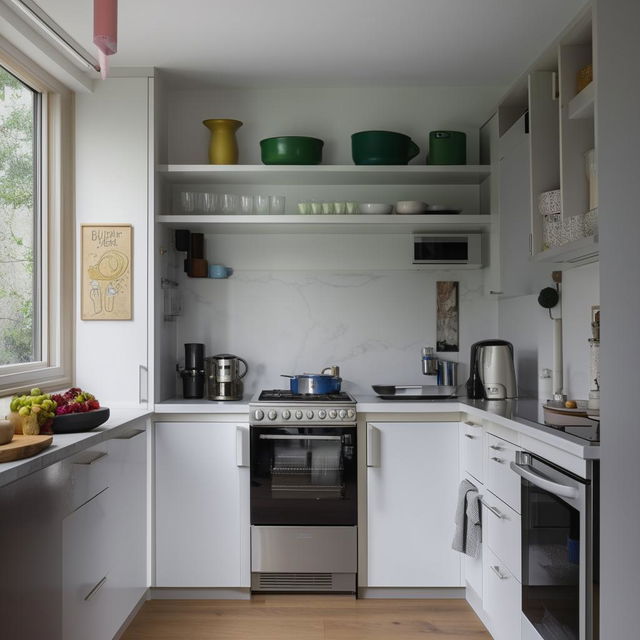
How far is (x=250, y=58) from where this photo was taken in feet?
11.1

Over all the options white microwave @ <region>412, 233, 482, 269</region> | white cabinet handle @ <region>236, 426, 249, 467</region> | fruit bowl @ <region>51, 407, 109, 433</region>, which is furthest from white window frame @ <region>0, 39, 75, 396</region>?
white microwave @ <region>412, 233, 482, 269</region>

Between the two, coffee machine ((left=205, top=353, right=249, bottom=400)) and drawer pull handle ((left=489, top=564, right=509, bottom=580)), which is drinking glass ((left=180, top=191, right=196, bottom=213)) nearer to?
coffee machine ((left=205, top=353, right=249, bottom=400))

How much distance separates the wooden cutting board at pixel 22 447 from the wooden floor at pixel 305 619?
3.98 ft

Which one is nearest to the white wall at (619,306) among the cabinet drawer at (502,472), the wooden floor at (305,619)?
the cabinet drawer at (502,472)

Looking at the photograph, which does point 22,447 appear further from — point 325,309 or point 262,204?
point 325,309

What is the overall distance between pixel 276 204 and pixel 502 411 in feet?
5.05

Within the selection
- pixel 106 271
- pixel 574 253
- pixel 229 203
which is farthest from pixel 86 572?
pixel 574 253

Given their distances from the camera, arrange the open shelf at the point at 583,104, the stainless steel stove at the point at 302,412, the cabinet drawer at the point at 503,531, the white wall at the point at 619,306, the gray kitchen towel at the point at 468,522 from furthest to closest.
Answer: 1. the stainless steel stove at the point at 302,412
2. the gray kitchen towel at the point at 468,522
3. the cabinet drawer at the point at 503,531
4. the open shelf at the point at 583,104
5. the white wall at the point at 619,306

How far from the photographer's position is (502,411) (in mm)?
2834

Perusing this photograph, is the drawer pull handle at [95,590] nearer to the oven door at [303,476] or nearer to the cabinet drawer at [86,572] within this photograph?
the cabinet drawer at [86,572]

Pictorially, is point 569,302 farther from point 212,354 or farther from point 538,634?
point 212,354

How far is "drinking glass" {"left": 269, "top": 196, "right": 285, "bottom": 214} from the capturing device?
11.7 feet

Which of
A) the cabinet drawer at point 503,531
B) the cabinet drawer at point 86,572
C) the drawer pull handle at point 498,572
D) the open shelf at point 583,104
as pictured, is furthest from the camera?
the drawer pull handle at point 498,572

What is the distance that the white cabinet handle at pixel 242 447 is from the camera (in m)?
3.27
